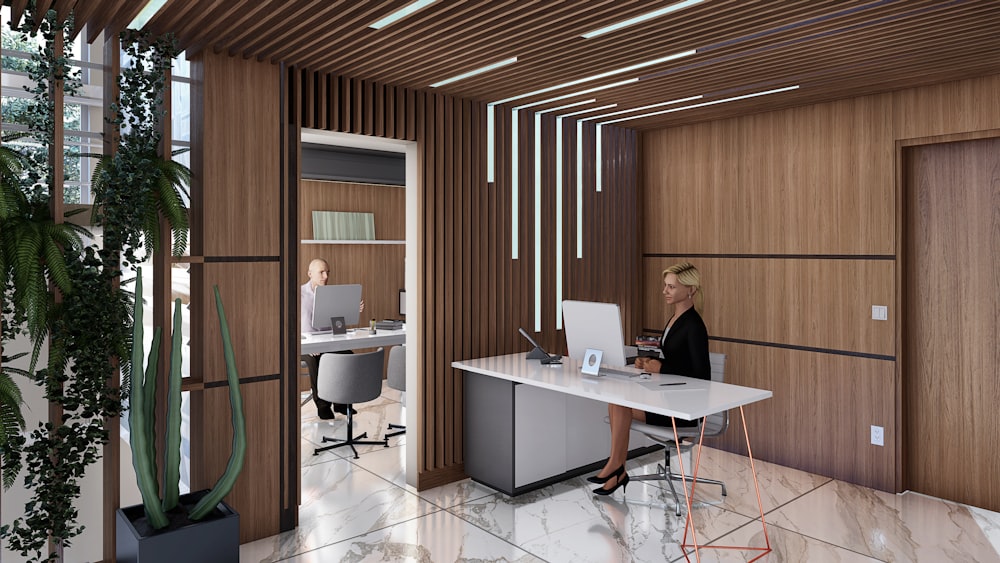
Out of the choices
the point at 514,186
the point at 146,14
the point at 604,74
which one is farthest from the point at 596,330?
the point at 146,14

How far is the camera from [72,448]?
10.3 feet

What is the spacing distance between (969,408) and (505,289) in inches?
124

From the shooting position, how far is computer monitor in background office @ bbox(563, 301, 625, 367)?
13.0 ft

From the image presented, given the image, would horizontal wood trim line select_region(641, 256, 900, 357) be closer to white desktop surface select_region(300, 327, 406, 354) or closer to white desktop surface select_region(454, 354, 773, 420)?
white desktop surface select_region(454, 354, 773, 420)

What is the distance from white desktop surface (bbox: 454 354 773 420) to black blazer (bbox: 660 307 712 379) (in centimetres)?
9

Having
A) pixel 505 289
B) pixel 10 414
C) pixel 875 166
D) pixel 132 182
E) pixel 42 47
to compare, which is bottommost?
pixel 10 414

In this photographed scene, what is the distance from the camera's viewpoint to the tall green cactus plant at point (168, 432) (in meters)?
2.94

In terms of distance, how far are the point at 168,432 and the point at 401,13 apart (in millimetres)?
2171

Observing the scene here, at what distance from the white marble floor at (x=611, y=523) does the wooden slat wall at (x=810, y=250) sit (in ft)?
A: 1.39

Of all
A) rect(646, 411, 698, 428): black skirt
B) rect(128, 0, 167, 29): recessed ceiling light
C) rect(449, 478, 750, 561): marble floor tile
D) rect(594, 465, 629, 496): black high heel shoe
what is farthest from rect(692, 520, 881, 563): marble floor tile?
rect(128, 0, 167, 29): recessed ceiling light

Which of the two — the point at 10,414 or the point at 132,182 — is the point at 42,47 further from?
the point at 10,414

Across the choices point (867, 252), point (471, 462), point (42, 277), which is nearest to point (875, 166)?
point (867, 252)

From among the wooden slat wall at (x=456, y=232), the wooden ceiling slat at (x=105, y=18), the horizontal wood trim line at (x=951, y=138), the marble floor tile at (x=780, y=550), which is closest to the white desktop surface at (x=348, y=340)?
the wooden slat wall at (x=456, y=232)

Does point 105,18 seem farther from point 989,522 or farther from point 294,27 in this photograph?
point 989,522
